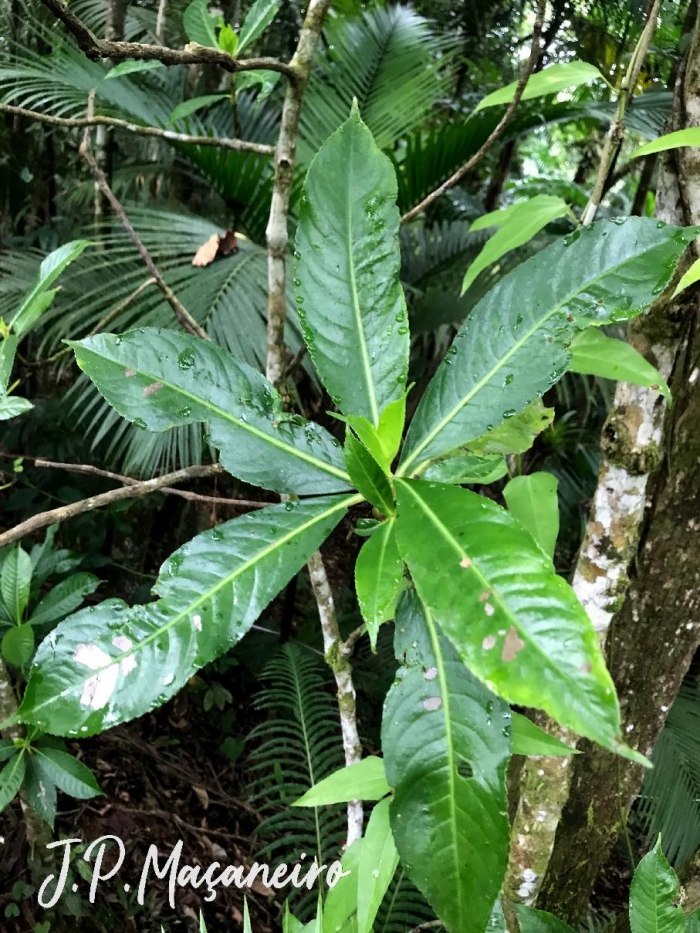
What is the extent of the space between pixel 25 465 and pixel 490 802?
77.7 inches

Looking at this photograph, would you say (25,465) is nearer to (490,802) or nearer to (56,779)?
(56,779)

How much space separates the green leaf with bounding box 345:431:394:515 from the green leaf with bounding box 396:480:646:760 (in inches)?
2.2

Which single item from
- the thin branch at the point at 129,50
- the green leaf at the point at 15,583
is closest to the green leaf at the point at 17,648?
the green leaf at the point at 15,583

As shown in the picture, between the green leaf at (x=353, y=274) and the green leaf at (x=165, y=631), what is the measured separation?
16 centimetres

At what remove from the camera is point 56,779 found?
1.12 meters

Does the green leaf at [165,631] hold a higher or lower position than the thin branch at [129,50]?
lower

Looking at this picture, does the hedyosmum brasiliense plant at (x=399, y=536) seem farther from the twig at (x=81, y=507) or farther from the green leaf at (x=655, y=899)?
the green leaf at (x=655, y=899)

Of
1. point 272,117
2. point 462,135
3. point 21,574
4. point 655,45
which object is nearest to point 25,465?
point 21,574

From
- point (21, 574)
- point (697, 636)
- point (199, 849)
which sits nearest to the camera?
point (697, 636)

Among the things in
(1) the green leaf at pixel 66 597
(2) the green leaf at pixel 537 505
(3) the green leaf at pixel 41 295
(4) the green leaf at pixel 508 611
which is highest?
(3) the green leaf at pixel 41 295

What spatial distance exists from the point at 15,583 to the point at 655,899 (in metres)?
1.17

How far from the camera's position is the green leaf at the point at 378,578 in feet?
1.59

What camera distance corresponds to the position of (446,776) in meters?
0.52

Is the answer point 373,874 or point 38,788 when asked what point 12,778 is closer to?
point 38,788
